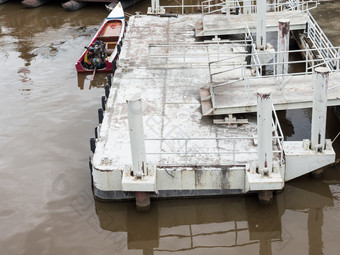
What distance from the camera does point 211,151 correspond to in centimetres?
1327

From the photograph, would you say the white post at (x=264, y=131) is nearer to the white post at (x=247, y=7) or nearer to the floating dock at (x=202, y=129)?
the floating dock at (x=202, y=129)

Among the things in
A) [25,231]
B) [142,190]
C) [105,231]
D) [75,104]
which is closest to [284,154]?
[142,190]

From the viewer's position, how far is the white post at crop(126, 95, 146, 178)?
36.7 feet

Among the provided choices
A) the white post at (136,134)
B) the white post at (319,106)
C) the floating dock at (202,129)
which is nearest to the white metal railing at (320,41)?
the floating dock at (202,129)

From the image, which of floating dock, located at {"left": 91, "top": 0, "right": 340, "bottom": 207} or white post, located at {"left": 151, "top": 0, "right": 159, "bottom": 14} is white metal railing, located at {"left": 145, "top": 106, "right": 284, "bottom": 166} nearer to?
floating dock, located at {"left": 91, "top": 0, "right": 340, "bottom": 207}

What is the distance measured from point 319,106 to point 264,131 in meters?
1.69

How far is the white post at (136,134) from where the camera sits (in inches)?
440

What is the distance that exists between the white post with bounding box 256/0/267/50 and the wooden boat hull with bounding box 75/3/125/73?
5.69 m

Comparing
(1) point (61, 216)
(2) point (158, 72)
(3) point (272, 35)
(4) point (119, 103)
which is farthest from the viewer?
(3) point (272, 35)

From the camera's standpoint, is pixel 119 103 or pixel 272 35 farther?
pixel 272 35

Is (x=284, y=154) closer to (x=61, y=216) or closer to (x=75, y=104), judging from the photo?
(x=61, y=216)

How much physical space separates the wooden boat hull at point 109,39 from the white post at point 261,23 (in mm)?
5690

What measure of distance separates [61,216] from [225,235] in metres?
4.17

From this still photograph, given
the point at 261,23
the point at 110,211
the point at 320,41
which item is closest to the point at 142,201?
the point at 110,211
